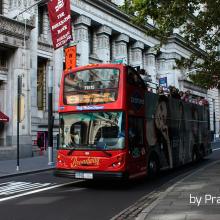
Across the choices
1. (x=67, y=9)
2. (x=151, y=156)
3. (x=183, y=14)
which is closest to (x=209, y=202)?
(x=151, y=156)

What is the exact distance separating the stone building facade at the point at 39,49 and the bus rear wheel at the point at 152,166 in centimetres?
826

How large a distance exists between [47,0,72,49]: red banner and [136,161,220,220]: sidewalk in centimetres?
1453

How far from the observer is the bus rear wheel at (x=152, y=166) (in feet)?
51.8

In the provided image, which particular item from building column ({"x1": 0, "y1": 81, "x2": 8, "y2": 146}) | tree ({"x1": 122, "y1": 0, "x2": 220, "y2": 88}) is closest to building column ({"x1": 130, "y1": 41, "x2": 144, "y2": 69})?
building column ({"x1": 0, "y1": 81, "x2": 8, "y2": 146})

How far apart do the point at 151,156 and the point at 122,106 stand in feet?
10.5

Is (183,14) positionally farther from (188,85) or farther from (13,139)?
(188,85)

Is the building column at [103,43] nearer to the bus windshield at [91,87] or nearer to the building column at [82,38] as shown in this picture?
the building column at [82,38]

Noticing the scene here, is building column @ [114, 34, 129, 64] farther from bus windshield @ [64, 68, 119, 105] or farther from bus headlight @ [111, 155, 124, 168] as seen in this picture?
bus headlight @ [111, 155, 124, 168]

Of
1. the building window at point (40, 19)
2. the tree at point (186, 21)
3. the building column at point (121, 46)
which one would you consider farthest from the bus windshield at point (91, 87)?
the building column at point (121, 46)

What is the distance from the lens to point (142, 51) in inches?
2003

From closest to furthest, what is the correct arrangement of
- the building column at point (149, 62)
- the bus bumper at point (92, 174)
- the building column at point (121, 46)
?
1. the bus bumper at point (92, 174)
2. the building column at point (121, 46)
3. the building column at point (149, 62)

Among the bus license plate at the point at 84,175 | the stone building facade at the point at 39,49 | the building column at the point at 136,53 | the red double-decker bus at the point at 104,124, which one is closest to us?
the red double-decker bus at the point at 104,124

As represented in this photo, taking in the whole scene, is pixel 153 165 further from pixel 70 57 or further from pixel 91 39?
pixel 91 39

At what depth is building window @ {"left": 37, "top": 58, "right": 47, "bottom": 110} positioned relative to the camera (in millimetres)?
33213
